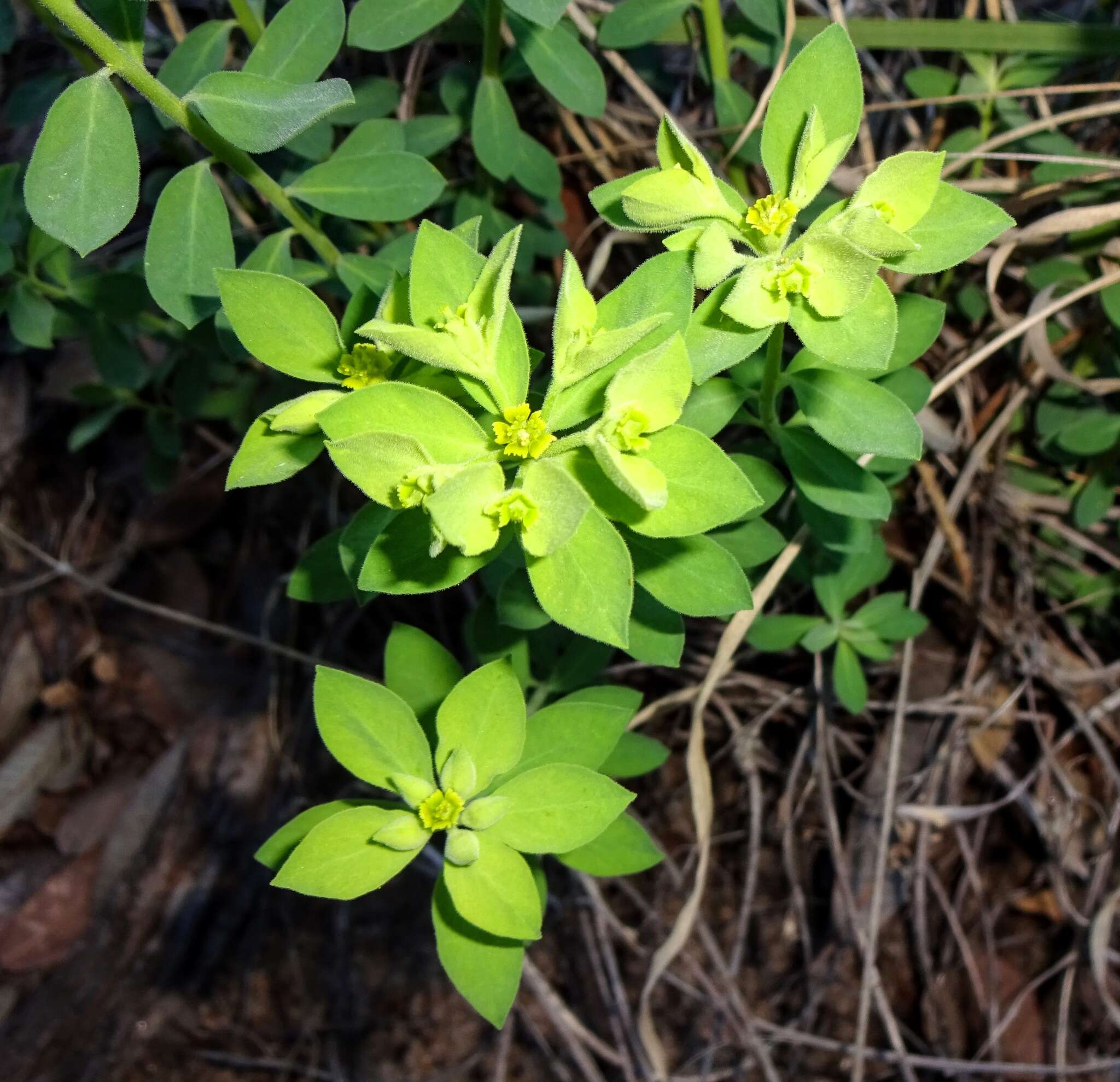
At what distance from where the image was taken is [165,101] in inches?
52.7

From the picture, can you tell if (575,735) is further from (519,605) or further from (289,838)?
(289,838)

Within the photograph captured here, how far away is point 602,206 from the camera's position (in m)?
1.22

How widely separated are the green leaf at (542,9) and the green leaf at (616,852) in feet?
3.70

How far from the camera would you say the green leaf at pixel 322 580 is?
1.49 metres

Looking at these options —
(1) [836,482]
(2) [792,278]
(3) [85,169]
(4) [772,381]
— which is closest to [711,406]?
(4) [772,381]

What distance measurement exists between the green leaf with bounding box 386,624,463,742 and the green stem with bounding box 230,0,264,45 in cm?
103

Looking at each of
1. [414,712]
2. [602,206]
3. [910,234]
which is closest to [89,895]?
[414,712]

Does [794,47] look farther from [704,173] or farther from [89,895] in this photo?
[89,895]

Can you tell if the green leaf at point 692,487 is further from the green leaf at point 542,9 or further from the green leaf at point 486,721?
the green leaf at point 542,9

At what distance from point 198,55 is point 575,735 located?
51.3 inches

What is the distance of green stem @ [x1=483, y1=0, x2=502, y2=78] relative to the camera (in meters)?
1.75

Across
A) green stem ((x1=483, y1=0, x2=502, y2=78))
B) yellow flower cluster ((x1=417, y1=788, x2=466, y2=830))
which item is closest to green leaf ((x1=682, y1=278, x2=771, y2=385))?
yellow flower cluster ((x1=417, y1=788, x2=466, y2=830))

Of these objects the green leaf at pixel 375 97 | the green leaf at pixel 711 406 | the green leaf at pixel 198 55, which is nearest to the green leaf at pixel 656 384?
the green leaf at pixel 711 406

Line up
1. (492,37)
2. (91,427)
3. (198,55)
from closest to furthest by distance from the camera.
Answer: (198,55)
(492,37)
(91,427)
